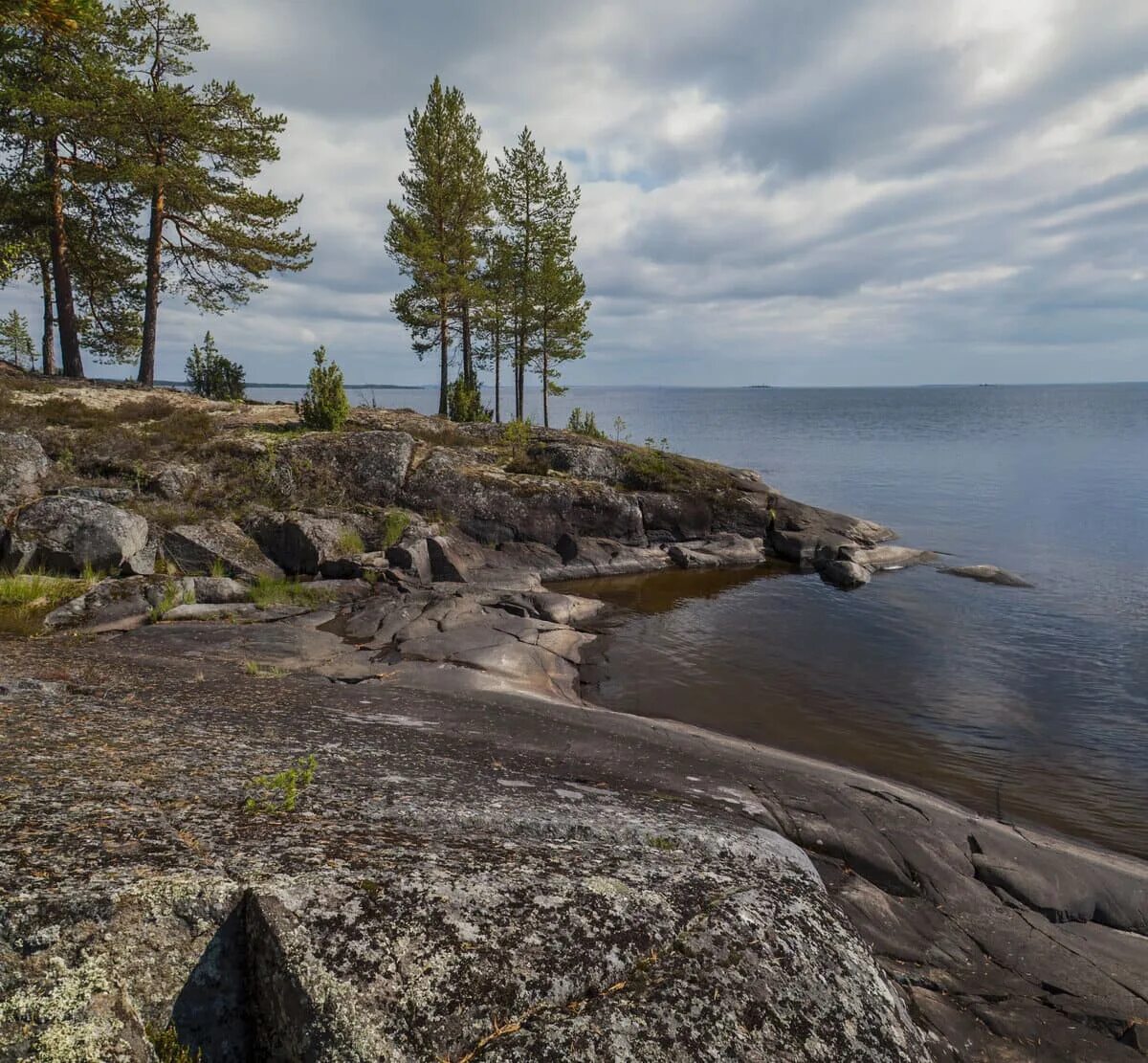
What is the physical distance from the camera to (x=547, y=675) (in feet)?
44.8

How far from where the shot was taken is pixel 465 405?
113 feet

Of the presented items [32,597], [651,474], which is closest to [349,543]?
[32,597]

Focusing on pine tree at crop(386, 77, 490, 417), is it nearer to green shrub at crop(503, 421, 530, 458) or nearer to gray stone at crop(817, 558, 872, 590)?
green shrub at crop(503, 421, 530, 458)

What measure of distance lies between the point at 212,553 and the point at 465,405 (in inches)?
725

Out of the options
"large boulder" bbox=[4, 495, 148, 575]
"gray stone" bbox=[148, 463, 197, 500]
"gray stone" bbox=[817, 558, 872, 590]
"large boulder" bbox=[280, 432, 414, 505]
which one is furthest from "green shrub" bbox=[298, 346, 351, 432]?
"gray stone" bbox=[817, 558, 872, 590]

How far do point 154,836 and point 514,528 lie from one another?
20470 millimetres

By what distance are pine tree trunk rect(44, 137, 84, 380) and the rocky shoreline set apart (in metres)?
20.7

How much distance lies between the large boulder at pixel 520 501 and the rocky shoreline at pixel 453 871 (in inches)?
349

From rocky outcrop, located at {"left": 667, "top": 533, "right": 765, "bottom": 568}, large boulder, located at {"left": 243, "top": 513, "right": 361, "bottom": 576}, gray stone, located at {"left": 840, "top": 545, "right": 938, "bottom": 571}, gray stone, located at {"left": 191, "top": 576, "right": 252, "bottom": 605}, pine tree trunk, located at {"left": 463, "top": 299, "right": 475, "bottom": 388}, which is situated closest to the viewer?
gray stone, located at {"left": 191, "top": 576, "right": 252, "bottom": 605}

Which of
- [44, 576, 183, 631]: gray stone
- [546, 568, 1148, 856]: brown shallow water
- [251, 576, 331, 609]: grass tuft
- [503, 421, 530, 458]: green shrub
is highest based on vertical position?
[503, 421, 530, 458]: green shrub

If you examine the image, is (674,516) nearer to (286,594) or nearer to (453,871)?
(286,594)

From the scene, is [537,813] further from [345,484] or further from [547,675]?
[345,484]

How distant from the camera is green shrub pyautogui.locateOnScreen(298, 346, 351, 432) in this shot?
2625 centimetres

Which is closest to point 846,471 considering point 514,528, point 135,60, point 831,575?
point 831,575
